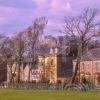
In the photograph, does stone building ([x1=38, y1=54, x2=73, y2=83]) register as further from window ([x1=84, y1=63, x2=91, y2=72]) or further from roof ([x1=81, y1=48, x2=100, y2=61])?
roof ([x1=81, y1=48, x2=100, y2=61])

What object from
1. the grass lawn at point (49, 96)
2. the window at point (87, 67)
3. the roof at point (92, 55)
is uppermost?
the roof at point (92, 55)

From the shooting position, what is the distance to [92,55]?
137 meters

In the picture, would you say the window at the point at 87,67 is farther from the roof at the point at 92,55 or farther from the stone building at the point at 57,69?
the stone building at the point at 57,69

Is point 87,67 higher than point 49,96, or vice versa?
point 87,67

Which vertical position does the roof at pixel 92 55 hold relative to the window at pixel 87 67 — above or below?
above

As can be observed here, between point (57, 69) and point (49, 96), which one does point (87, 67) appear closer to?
point (57, 69)

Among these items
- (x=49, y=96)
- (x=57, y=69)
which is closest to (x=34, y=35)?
(x=57, y=69)

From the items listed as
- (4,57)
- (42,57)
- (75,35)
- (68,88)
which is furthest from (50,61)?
(68,88)

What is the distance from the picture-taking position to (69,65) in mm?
154625

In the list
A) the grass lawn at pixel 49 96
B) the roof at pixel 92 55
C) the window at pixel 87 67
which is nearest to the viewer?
the grass lawn at pixel 49 96

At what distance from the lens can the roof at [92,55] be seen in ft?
441

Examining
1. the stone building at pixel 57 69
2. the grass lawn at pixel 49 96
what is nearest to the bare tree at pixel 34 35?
the stone building at pixel 57 69

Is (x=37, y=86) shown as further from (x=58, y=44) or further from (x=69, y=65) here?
(x=58, y=44)

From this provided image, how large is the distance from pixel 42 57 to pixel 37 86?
137ft
